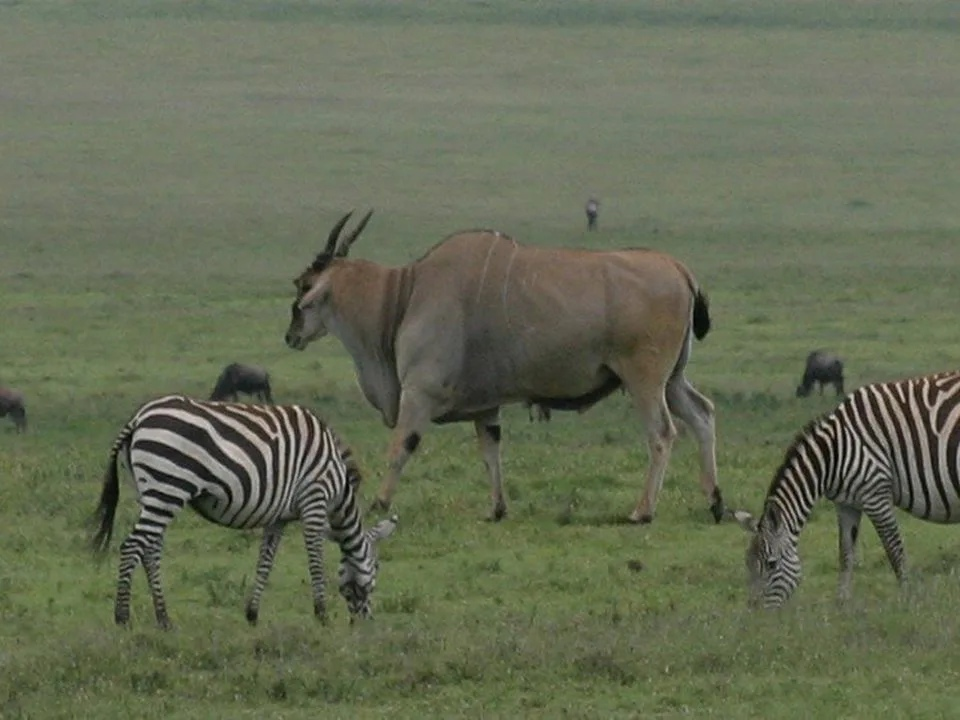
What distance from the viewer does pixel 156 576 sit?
9.69 meters

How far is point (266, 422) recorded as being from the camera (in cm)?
992

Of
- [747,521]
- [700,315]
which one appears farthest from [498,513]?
[747,521]

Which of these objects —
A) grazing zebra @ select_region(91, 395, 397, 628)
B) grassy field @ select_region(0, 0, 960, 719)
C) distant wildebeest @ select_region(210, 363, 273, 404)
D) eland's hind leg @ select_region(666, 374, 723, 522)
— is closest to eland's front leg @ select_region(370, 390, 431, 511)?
grassy field @ select_region(0, 0, 960, 719)

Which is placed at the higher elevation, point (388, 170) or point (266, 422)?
point (266, 422)

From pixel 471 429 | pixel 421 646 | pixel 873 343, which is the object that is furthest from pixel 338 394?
pixel 421 646

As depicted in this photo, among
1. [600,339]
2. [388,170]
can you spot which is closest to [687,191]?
[388,170]

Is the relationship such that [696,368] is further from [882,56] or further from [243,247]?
[882,56]

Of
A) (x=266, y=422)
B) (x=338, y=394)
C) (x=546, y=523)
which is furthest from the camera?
(x=338, y=394)

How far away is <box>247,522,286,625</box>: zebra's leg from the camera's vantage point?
998 cm

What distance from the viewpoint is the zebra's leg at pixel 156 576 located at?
9.62 m

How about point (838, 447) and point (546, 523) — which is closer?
point (838, 447)

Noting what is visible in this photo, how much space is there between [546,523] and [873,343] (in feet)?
38.7

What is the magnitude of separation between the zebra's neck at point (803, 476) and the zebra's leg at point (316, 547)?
1.88 metres

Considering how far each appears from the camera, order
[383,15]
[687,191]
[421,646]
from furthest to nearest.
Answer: [383,15]
[687,191]
[421,646]
